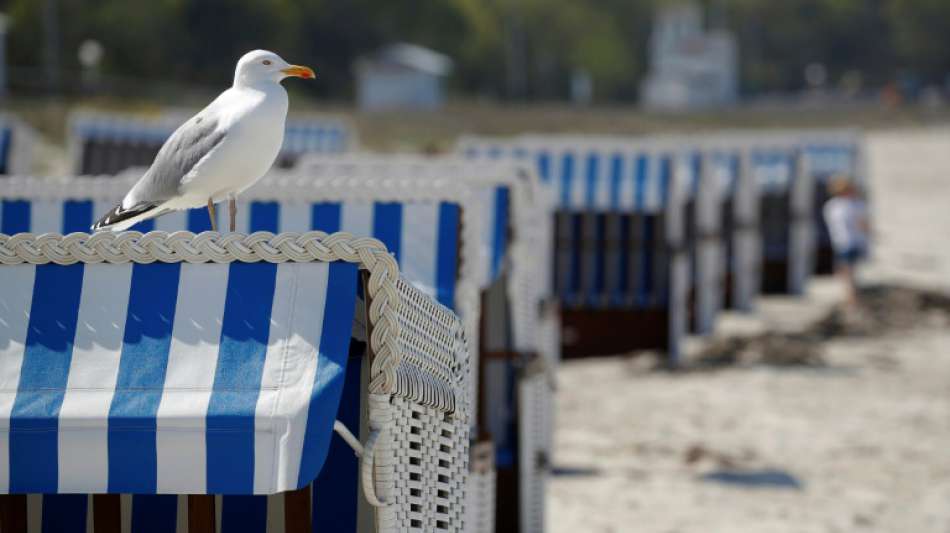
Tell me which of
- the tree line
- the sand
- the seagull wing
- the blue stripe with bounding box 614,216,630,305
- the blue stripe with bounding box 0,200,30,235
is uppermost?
the tree line

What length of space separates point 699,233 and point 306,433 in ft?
28.1

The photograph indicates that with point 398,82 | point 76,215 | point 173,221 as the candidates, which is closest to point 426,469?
point 173,221

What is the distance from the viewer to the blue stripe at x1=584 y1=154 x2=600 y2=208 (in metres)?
10.0

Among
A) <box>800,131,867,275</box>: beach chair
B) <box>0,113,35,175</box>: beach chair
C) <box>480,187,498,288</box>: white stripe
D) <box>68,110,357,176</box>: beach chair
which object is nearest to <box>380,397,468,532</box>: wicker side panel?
<box>480,187,498,288</box>: white stripe

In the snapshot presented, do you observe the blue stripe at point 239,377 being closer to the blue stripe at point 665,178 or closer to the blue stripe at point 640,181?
the blue stripe at point 640,181

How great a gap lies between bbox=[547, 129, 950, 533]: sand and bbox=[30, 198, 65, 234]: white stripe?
9.14 ft

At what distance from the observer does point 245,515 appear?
3.09 m

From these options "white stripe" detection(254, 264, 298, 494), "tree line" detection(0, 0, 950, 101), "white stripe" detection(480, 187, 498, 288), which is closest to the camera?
"white stripe" detection(254, 264, 298, 494)

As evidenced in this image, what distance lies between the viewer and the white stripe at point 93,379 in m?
2.46

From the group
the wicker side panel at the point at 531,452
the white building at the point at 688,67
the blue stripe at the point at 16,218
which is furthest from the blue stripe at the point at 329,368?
the white building at the point at 688,67

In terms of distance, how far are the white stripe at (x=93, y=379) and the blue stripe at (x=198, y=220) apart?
195 cm

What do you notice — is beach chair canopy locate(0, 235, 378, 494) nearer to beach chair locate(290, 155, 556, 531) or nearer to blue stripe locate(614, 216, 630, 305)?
beach chair locate(290, 155, 556, 531)

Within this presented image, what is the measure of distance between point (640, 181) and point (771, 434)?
2597mm

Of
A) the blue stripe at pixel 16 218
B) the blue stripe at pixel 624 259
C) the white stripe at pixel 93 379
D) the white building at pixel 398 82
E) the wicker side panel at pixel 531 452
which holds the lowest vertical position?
the wicker side panel at pixel 531 452
